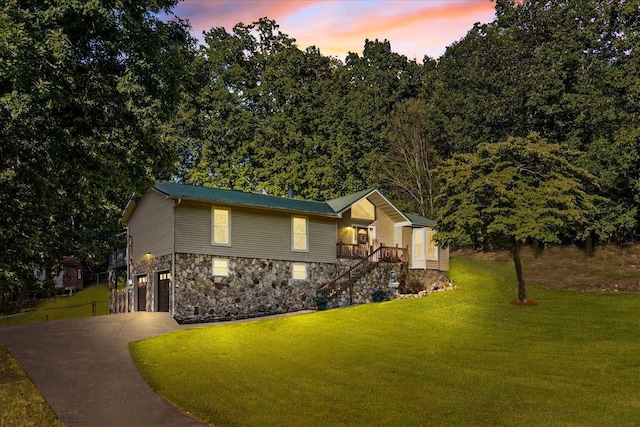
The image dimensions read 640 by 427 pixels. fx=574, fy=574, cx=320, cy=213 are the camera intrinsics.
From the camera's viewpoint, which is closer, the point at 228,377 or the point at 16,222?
the point at 228,377

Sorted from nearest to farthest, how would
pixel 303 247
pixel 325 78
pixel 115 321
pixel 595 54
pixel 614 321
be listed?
1. pixel 614 321
2. pixel 115 321
3. pixel 303 247
4. pixel 595 54
5. pixel 325 78

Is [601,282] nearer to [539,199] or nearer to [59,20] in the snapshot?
[539,199]

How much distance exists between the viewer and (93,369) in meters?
16.6

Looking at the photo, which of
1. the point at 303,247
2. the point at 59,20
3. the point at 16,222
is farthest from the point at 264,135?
the point at 59,20

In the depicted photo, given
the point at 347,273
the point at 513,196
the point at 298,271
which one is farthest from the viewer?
the point at 347,273

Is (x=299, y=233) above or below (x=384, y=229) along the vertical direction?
below

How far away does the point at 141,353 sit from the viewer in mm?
19203

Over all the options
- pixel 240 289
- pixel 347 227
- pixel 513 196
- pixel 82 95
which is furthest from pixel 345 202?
pixel 82 95

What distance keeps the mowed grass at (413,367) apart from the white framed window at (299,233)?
6.08 meters

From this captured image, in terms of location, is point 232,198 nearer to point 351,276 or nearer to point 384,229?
point 351,276

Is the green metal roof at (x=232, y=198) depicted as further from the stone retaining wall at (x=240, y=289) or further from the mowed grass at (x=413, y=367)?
the mowed grass at (x=413, y=367)

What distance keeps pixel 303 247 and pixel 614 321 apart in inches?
631

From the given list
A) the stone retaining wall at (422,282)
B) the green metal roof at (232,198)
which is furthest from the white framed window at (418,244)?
the green metal roof at (232,198)

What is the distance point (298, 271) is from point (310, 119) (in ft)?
74.5
